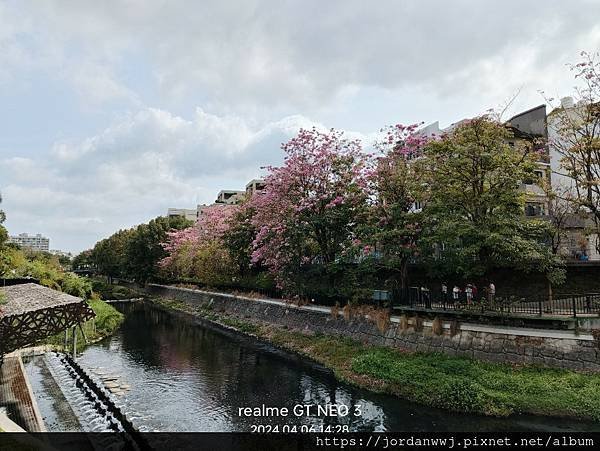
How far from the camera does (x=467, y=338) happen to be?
765 inches

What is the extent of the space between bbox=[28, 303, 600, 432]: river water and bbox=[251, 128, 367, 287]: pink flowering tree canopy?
7.36 m

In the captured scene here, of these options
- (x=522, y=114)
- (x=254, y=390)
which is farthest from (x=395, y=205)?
(x=522, y=114)

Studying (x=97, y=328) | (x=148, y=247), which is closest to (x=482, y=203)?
(x=97, y=328)

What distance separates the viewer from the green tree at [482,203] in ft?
63.3

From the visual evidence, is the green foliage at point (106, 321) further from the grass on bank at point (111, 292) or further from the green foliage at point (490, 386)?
the green foliage at point (490, 386)

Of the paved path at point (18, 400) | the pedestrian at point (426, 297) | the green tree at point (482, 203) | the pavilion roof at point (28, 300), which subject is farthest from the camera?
the pedestrian at point (426, 297)

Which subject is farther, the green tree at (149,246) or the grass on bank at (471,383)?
the green tree at (149,246)

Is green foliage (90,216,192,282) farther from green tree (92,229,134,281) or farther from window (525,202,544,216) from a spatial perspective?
window (525,202,544,216)

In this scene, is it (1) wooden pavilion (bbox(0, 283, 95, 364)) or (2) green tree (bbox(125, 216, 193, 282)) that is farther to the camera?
(2) green tree (bbox(125, 216, 193, 282))

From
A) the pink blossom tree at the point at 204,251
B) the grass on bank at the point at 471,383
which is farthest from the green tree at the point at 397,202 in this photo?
the pink blossom tree at the point at 204,251

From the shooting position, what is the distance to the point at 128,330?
3869 centimetres

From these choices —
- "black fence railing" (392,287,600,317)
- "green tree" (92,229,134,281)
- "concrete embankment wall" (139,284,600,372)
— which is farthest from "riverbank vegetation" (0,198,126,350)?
"green tree" (92,229,134,281)

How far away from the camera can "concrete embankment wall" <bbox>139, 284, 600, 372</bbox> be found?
16.3 meters

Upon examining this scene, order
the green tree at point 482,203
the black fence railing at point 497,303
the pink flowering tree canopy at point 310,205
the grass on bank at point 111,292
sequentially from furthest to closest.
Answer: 1. the grass on bank at point 111,292
2. the pink flowering tree canopy at point 310,205
3. the green tree at point 482,203
4. the black fence railing at point 497,303
